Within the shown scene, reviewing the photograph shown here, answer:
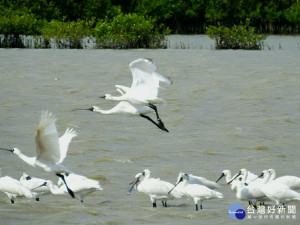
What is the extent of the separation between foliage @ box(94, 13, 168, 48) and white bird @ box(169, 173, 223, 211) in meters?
25.5

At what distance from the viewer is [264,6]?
58188mm

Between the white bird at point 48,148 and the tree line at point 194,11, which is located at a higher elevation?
the white bird at point 48,148

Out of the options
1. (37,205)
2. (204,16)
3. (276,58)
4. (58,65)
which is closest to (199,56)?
(276,58)

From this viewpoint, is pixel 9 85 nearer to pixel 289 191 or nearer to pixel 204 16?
pixel 289 191

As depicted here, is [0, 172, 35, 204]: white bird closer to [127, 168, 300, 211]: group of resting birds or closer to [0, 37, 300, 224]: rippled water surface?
[0, 37, 300, 224]: rippled water surface

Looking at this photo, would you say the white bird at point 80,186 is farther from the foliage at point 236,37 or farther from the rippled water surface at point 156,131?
the foliage at point 236,37

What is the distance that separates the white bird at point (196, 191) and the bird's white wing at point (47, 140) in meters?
1.51

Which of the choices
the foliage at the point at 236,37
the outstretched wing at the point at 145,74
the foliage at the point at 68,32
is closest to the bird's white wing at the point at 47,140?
the outstretched wing at the point at 145,74

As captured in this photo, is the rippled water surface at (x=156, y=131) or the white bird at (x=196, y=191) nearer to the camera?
the white bird at (x=196, y=191)

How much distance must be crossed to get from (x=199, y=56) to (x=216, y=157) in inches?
775

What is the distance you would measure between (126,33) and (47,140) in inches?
1035

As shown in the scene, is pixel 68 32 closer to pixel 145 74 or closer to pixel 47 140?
pixel 145 74

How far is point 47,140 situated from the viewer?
9367mm

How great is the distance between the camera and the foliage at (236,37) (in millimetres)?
34938
